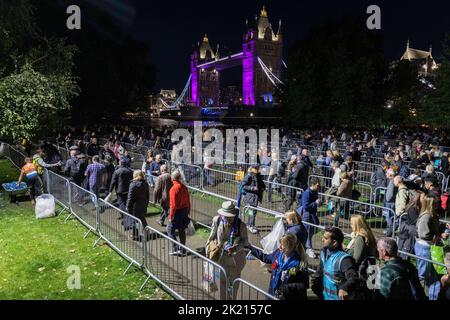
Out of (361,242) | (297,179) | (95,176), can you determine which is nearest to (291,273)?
(361,242)

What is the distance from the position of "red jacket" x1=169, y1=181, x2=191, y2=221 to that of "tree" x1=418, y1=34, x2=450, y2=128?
2499 centimetres

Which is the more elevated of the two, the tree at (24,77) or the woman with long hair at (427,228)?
the tree at (24,77)

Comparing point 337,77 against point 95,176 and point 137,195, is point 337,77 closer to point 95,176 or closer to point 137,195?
point 95,176

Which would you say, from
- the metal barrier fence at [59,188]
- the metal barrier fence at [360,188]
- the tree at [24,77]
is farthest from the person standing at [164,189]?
the tree at [24,77]

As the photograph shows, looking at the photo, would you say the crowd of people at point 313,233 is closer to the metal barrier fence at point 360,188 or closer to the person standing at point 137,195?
the person standing at point 137,195

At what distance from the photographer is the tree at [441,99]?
26.8 meters

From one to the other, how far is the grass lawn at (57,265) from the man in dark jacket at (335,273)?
2.97 meters

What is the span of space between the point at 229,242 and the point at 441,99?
88.1 ft

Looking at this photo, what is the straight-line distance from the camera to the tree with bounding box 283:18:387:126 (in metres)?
36.3

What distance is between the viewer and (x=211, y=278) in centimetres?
554

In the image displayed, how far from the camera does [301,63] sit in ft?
131
